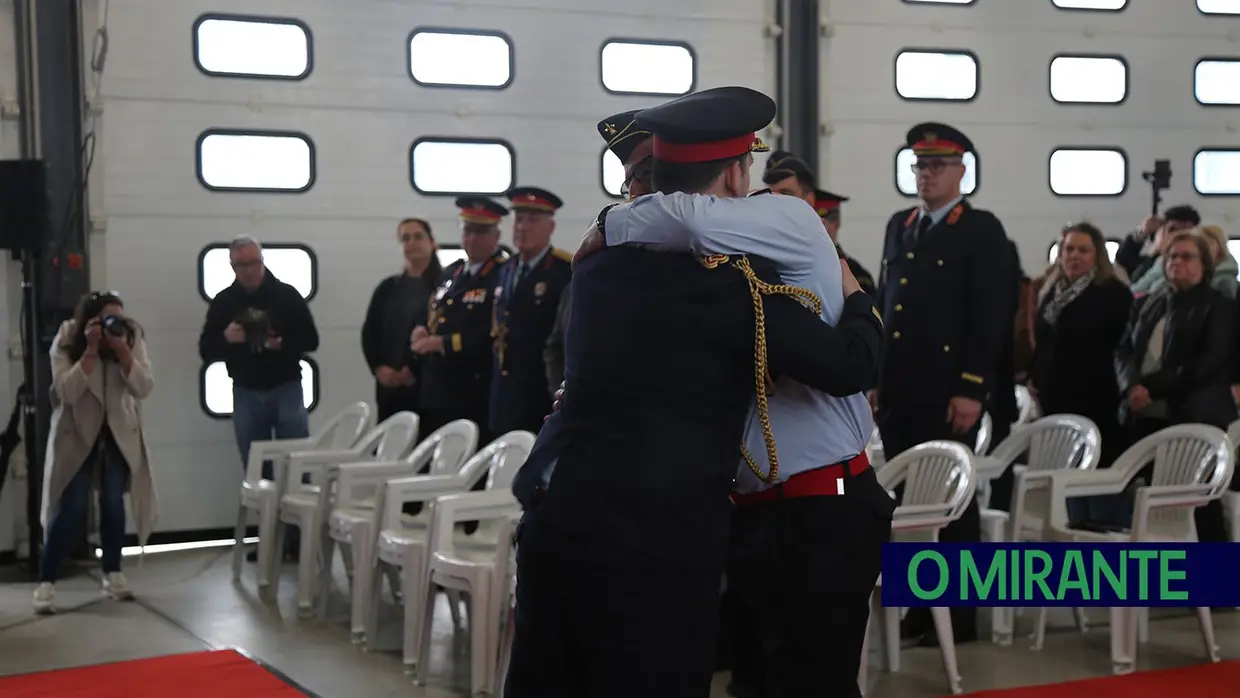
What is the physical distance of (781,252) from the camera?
2.31m

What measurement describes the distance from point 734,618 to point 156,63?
540 cm

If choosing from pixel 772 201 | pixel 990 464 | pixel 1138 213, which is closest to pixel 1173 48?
pixel 1138 213

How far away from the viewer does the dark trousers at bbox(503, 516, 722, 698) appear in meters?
2.16

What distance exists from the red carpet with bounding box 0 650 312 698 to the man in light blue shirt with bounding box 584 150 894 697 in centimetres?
255

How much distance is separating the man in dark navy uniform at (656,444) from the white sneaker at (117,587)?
15.0 feet

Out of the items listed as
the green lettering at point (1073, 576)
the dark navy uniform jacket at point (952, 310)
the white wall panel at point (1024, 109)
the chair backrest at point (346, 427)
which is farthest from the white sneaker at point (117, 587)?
the white wall panel at point (1024, 109)

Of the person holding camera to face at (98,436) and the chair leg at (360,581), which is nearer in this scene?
the chair leg at (360,581)

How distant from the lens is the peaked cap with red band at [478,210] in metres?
6.68

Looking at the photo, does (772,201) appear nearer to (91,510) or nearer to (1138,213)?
(91,510)

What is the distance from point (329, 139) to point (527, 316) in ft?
6.84

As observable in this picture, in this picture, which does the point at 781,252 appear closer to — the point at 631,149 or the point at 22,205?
the point at 631,149

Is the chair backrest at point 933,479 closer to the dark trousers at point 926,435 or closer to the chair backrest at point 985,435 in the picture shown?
the dark trousers at point 926,435

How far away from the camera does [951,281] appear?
494 cm

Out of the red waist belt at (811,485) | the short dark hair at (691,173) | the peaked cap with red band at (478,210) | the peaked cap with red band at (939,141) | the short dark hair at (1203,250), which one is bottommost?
the red waist belt at (811,485)
